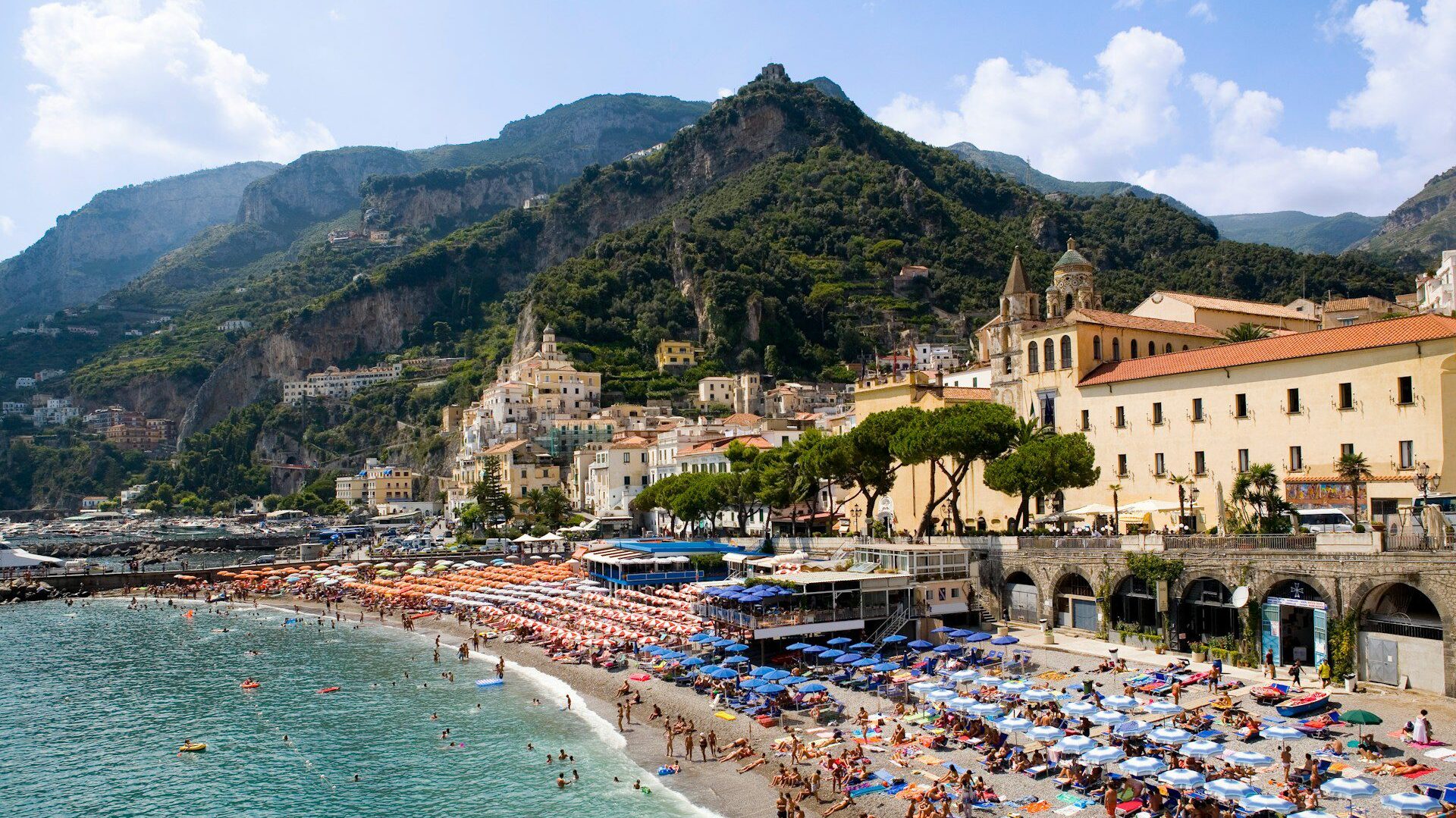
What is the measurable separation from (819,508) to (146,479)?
5668 inches

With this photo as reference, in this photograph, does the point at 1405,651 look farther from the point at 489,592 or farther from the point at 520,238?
the point at 520,238

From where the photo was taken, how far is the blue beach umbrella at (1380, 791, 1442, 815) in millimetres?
18547

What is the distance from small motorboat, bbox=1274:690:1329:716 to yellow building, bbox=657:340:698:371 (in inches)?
4033

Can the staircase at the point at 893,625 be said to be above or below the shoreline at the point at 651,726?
above

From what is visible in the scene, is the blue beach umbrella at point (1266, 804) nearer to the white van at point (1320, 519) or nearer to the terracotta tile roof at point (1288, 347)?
the white van at point (1320, 519)

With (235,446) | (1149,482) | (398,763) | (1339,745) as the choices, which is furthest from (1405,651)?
(235,446)

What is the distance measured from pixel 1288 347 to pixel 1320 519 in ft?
20.2

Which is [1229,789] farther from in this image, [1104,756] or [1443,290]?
[1443,290]

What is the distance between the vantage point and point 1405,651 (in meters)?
25.8

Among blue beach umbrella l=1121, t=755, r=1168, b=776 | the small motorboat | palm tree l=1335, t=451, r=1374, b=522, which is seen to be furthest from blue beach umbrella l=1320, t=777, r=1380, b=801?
palm tree l=1335, t=451, r=1374, b=522

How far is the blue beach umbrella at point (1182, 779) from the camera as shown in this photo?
19.8 m

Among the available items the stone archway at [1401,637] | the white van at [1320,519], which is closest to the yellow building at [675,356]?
the white van at [1320,519]

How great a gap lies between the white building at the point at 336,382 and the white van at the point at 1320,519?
159 meters

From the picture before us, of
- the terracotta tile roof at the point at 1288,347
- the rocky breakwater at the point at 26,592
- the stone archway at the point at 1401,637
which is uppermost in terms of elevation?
the terracotta tile roof at the point at 1288,347
